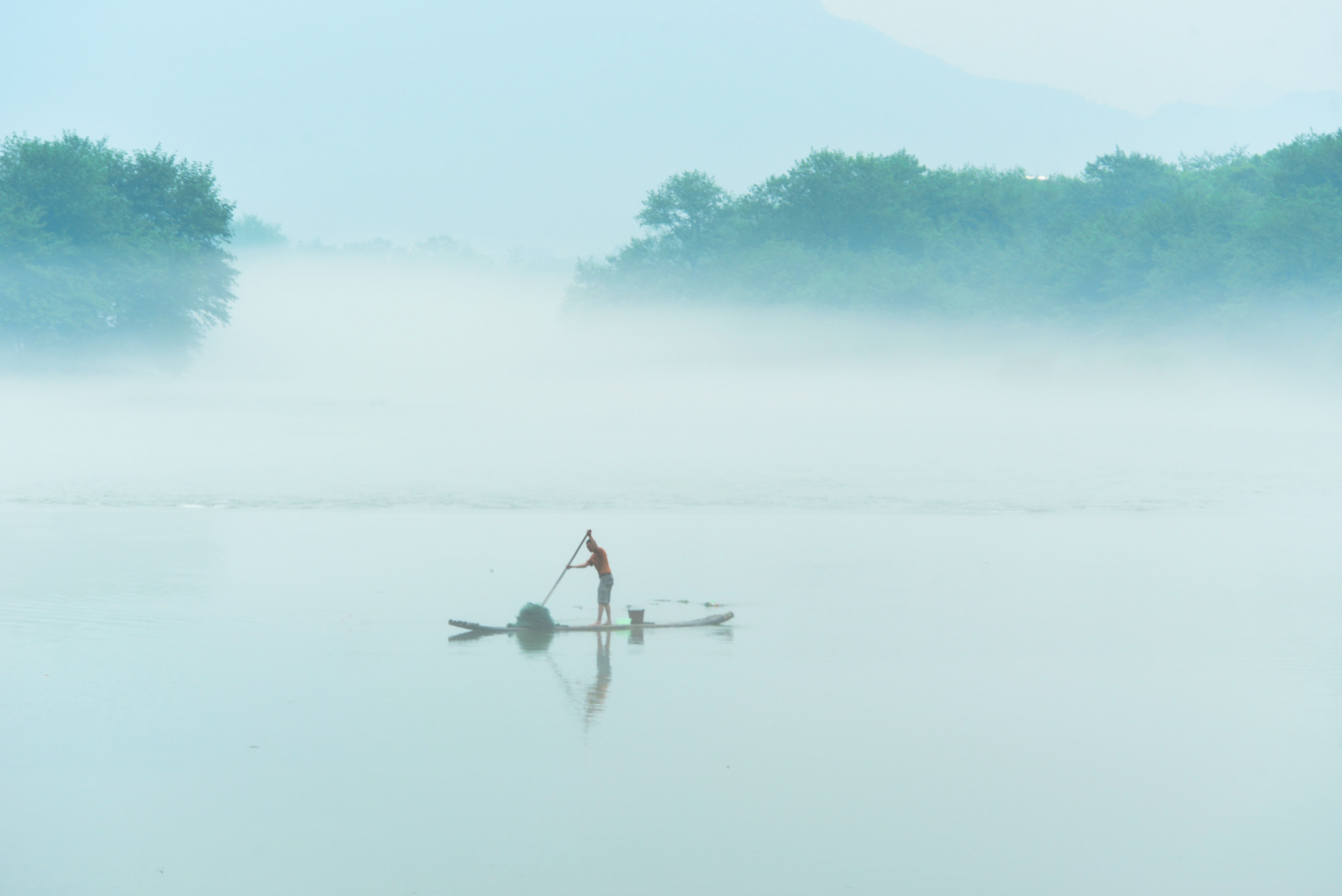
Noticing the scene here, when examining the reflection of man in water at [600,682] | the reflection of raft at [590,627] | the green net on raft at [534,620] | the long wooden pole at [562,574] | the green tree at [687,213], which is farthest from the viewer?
the green tree at [687,213]

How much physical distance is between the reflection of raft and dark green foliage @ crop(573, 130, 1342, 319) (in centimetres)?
8677

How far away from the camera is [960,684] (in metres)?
15.5

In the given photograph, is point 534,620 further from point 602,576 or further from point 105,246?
point 105,246

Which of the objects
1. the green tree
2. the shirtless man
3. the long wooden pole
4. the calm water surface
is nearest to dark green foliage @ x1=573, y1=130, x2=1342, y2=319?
the green tree

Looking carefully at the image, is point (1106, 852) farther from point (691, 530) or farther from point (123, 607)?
→ point (691, 530)

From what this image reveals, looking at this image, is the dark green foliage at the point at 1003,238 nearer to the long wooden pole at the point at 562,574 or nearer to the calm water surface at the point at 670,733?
the calm water surface at the point at 670,733

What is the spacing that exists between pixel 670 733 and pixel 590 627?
5.30m

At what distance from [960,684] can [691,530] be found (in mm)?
15892

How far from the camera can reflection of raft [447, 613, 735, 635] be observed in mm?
17922

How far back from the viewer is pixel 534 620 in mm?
18188

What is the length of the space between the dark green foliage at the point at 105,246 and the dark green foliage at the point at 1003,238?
2112 inches

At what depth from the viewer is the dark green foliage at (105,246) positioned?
295ft

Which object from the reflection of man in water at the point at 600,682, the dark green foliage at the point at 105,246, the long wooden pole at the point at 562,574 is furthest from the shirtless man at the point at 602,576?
the dark green foliage at the point at 105,246

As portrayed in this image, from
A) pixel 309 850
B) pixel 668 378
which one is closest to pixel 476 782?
pixel 309 850
